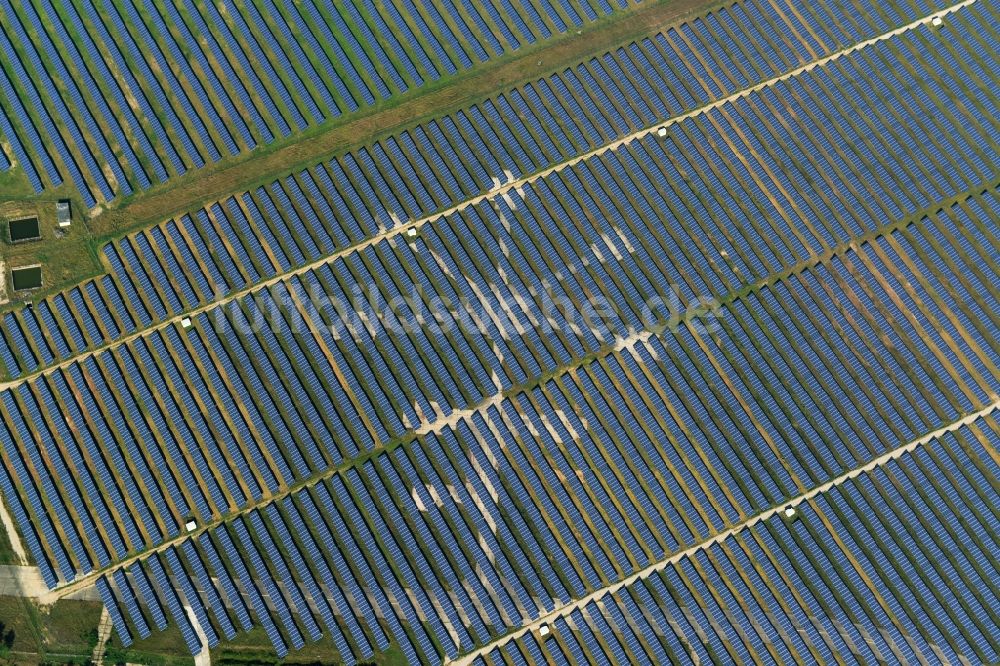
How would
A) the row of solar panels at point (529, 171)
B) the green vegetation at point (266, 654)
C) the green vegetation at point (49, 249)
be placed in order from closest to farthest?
the green vegetation at point (266, 654)
the row of solar panels at point (529, 171)
the green vegetation at point (49, 249)

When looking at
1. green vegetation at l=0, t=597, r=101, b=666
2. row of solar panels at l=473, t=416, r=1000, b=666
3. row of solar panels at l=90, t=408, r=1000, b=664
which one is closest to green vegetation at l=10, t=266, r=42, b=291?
green vegetation at l=0, t=597, r=101, b=666

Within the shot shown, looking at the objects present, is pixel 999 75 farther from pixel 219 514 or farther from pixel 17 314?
pixel 17 314

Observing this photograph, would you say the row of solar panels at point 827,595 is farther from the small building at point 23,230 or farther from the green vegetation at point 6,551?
the small building at point 23,230

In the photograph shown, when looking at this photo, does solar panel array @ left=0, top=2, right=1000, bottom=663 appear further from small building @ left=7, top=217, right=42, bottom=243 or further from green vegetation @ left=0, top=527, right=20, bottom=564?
small building @ left=7, top=217, right=42, bottom=243

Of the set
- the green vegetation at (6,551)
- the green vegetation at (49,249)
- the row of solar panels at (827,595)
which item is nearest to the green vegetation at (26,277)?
the green vegetation at (49,249)

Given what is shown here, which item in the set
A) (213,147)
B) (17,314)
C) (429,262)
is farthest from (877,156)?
(17,314)
